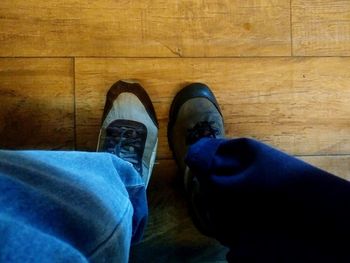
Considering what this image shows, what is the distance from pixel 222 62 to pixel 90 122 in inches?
12.6

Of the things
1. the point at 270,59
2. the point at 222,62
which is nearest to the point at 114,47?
the point at 222,62

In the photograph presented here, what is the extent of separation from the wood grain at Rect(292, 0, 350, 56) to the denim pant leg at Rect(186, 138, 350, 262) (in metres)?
0.45

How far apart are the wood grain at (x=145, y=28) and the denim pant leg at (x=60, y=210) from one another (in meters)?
0.42

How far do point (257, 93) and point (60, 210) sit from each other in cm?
62

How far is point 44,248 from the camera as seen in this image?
378mm

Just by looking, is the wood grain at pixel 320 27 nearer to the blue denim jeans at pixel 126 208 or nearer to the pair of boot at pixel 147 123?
the pair of boot at pixel 147 123

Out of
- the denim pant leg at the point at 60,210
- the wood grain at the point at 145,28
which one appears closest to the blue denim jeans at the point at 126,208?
the denim pant leg at the point at 60,210

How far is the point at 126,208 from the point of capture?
0.52 m

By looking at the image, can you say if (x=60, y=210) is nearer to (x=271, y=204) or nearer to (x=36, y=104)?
(x=271, y=204)

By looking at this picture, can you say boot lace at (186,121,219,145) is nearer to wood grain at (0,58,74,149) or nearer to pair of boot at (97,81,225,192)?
pair of boot at (97,81,225,192)

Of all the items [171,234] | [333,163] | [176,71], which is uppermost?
[176,71]

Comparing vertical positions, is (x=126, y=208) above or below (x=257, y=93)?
below

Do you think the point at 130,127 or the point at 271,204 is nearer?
the point at 271,204

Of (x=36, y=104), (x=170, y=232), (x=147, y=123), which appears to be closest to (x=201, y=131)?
(x=147, y=123)
